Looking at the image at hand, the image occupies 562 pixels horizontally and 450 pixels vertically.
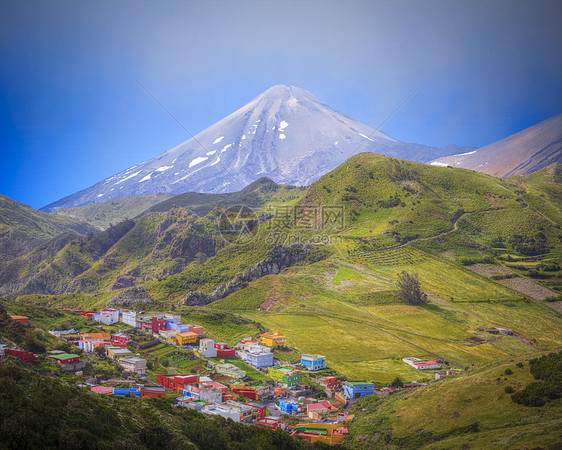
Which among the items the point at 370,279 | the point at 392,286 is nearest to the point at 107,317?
the point at 370,279

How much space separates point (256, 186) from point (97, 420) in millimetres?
165616

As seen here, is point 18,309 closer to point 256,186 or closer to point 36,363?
point 36,363

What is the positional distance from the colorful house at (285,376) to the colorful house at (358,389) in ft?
15.7

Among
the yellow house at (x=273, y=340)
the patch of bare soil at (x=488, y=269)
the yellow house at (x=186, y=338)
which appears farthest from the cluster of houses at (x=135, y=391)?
the patch of bare soil at (x=488, y=269)

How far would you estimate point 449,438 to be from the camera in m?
26.3

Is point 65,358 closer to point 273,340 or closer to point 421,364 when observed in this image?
point 273,340

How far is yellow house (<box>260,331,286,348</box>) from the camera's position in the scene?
49.4 m

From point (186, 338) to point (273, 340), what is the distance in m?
10.0

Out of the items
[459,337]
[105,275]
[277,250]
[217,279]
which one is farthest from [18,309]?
[105,275]

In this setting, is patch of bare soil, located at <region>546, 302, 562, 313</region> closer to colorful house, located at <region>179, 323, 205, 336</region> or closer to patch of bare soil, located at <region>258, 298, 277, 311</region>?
patch of bare soil, located at <region>258, 298, 277, 311</region>

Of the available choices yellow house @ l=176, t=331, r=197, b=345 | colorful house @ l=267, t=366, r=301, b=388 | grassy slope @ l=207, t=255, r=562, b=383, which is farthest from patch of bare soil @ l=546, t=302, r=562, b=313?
yellow house @ l=176, t=331, r=197, b=345

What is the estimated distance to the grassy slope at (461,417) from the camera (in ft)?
75.9

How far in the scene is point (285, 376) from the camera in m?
40.0
